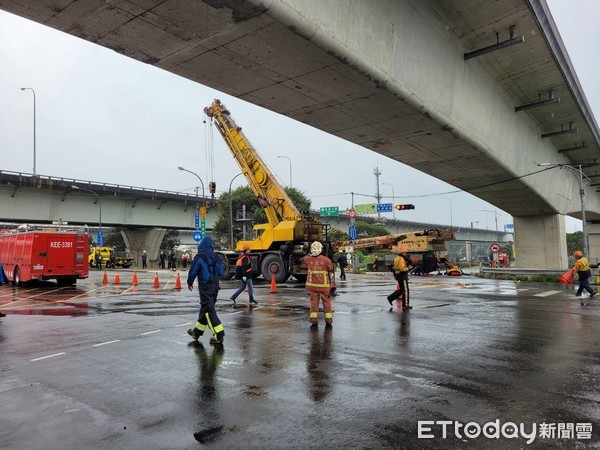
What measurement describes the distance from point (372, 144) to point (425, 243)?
21.7 m

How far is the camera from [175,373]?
5816 millimetres

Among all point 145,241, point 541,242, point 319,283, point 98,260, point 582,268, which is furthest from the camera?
point 145,241

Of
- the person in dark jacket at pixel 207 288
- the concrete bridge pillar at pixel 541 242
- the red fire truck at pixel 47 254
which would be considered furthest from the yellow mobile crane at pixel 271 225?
the concrete bridge pillar at pixel 541 242

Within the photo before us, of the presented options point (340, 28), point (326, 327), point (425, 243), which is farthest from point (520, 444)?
point (425, 243)

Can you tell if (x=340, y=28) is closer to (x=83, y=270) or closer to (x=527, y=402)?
(x=527, y=402)

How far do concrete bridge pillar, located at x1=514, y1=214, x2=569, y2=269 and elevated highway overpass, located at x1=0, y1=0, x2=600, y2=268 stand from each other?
10572 millimetres

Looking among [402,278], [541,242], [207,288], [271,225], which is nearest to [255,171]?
[271,225]

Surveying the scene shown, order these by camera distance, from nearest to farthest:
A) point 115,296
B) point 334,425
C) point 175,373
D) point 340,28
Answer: point 334,425
point 175,373
point 340,28
point 115,296

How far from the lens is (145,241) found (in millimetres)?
53969

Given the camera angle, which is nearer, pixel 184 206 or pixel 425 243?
pixel 425 243

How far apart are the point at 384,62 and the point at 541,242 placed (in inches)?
932

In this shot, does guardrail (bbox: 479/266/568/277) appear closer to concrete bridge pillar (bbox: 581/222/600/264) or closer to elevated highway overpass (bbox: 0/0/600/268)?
elevated highway overpass (bbox: 0/0/600/268)

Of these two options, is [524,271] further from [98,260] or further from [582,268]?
[98,260]

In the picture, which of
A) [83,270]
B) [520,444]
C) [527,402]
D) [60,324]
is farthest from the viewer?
[83,270]
